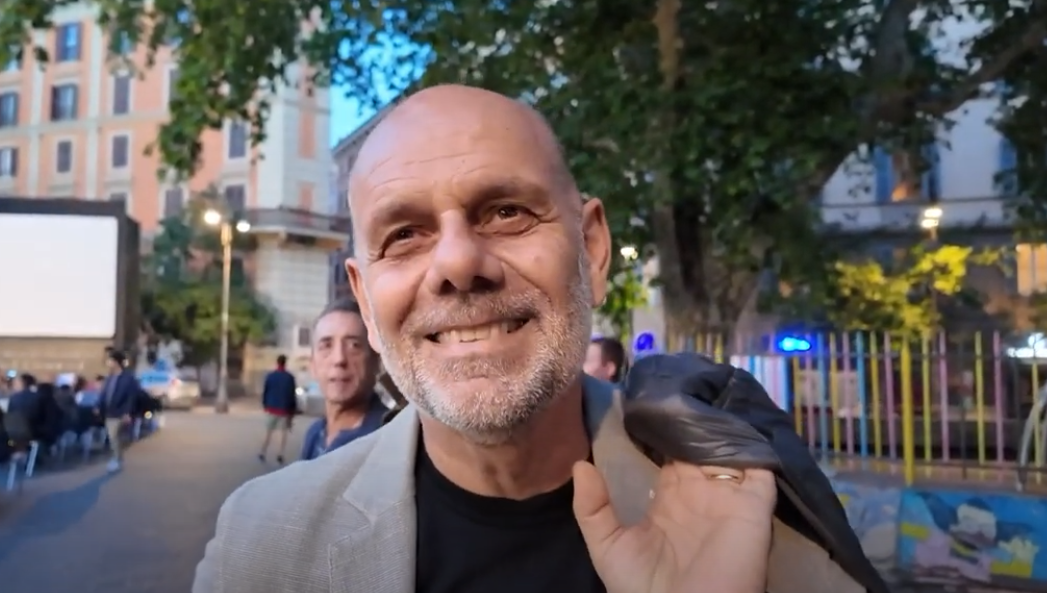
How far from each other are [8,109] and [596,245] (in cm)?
5239

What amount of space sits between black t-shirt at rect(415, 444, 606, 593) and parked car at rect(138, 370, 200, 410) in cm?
2791

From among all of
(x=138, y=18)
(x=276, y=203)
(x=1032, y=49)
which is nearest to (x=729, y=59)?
(x=1032, y=49)

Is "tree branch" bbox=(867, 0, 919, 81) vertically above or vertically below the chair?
above

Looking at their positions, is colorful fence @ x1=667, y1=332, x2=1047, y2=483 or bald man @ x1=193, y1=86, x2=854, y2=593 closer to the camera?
bald man @ x1=193, y1=86, x2=854, y2=593

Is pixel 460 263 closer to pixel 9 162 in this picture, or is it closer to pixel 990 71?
pixel 990 71

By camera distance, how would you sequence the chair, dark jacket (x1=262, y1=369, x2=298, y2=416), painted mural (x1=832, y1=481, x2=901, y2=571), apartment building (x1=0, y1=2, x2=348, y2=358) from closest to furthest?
1. painted mural (x1=832, y1=481, x2=901, y2=571)
2. the chair
3. dark jacket (x1=262, y1=369, x2=298, y2=416)
4. apartment building (x1=0, y1=2, x2=348, y2=358)

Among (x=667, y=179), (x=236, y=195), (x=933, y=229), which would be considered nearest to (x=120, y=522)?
(x=667, y=179)

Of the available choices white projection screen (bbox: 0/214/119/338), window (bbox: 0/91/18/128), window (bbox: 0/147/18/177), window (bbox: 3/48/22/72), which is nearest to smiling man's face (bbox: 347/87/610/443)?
window (bbox: 3/48/22/72)

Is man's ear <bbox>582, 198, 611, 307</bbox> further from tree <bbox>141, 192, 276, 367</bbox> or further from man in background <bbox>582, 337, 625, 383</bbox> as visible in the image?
tree <bbox>141, 192, 276, 367</bbox>

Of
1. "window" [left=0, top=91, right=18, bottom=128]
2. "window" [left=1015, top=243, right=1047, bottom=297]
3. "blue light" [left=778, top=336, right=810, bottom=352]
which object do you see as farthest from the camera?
"window" [left=0, top=91, right=18, bottom=128]

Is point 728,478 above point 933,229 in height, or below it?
below

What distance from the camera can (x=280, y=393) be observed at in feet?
39.3

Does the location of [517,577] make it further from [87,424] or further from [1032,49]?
[87,424]

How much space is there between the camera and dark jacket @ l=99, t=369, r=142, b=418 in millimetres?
12141
